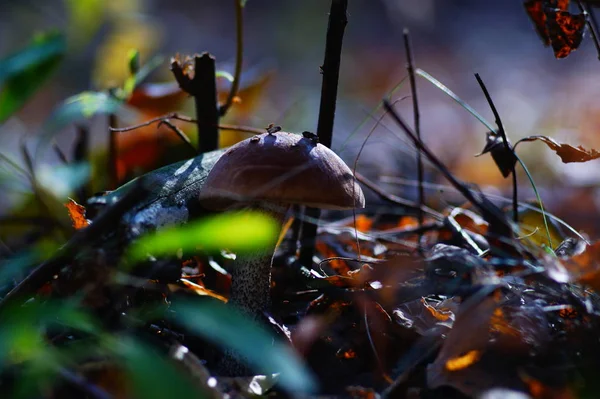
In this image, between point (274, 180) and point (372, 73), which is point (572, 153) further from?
point (372, 73)

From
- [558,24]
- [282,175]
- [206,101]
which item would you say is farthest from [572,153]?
[206,101]

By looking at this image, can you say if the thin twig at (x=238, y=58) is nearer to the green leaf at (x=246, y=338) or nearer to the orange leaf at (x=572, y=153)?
the orange leaf at (x=572, y=153)

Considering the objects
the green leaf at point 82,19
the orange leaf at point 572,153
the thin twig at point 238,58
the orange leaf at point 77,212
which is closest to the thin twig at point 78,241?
the orange leaf at point 77,212

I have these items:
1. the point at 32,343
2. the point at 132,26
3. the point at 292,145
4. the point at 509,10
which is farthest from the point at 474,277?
the point at 509,10

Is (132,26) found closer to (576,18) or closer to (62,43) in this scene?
(62,43)

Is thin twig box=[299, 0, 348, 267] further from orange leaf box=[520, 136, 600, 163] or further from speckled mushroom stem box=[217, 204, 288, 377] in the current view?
orange leaf box=[520, 136, 600, 163]

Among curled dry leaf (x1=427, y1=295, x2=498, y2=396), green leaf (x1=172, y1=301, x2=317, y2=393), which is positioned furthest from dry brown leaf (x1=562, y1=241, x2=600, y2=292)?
green leaf (x1=172, y1=301, x2=317, y2=393)
